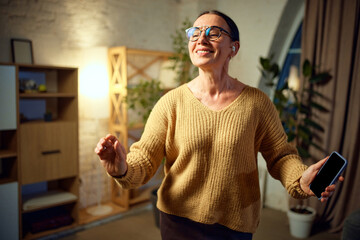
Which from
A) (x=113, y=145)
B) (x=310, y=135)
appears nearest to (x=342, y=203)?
(x=310, y=135)

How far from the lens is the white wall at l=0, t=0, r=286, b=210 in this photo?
320cm

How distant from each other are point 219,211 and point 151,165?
31cm

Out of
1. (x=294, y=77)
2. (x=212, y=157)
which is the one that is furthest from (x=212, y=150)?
(x=294, y=77)

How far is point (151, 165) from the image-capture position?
4.31 feet

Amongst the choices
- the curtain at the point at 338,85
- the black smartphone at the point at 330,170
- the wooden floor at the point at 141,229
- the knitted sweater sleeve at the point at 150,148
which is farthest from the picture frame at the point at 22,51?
the black smartphone at the point at 330,170

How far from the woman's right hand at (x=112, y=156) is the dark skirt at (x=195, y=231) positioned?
1.06ft

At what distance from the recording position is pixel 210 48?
4.14 feet

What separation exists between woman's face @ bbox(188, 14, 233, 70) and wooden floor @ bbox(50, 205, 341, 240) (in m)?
2.39

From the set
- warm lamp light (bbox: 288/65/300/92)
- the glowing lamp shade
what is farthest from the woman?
warm lamp light (bbox: 288/65/300/92)

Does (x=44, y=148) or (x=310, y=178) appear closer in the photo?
(x=310, y=178)

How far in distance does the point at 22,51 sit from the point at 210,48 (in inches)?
94.7

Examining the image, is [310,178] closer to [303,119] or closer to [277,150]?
[277,150]

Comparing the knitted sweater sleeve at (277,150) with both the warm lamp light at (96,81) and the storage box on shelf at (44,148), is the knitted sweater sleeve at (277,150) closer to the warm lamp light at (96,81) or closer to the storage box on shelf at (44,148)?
the storage box on shelf at (44,148)

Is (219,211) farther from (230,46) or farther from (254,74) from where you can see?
(254,74)
